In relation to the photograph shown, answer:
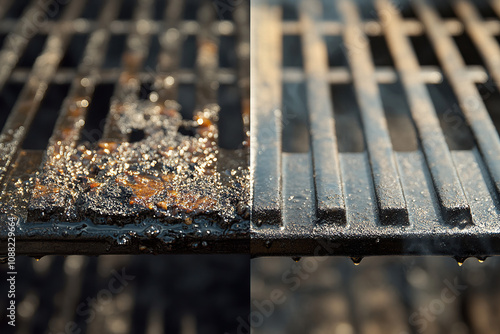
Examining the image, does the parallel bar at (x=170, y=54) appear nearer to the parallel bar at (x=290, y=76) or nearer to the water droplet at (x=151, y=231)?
the parallel bar at (x=290, y=76)

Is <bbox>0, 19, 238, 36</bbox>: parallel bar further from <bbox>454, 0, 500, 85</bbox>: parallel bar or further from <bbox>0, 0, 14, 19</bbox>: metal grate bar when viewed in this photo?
<bbox>454, 0, 500, 85</bbox>: parallel bar

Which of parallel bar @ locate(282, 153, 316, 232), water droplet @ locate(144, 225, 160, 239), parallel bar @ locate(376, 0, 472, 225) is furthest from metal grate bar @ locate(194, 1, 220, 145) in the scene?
parallel bar @ locate(376, 0, 472, 225)

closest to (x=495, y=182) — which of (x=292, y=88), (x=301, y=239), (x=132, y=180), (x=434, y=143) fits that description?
(x=434, y=143)

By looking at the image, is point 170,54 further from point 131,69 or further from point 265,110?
point 265,110

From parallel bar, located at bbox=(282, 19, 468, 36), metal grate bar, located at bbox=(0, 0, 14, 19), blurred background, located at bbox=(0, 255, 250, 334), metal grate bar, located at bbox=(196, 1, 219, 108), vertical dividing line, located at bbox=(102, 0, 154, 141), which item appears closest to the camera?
vertical dividing line, located at bbox=(102, 0, 154, 141)

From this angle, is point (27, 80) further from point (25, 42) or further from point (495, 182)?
point (495, 182)

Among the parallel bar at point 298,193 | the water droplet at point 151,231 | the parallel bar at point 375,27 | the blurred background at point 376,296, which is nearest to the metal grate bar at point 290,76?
the parallel bar at point 375,27

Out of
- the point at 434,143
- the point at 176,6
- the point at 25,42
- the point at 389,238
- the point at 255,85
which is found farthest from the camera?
the point at 176,6
